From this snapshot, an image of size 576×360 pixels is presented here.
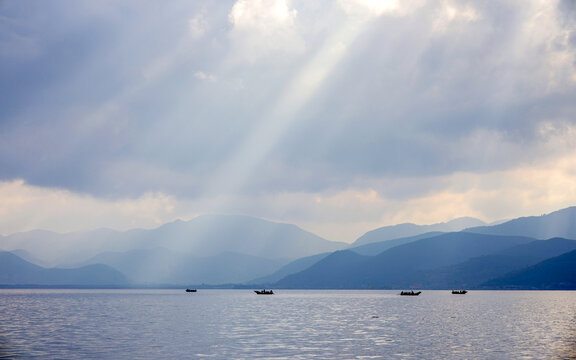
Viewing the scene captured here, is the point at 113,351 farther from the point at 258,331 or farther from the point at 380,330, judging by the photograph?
the point at 380,330

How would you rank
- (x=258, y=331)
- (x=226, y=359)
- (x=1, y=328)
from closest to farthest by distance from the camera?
1. (x=226, y=359)
2. (x=258, y=331)
3. (x=1, y=328)

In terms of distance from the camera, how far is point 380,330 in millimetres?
97375

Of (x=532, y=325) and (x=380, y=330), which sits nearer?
(x=380, y=330)

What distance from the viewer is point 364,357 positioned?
205ft

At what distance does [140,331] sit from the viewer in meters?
95.6

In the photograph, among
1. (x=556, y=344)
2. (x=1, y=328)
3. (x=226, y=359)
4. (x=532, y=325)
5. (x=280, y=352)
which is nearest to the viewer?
(x=226, y=359)

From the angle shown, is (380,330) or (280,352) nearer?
(280,352)

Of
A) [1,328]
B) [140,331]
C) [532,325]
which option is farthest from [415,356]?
[1,328]

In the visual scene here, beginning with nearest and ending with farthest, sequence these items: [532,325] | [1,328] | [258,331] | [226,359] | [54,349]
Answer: [226,359] < [54,349] < [258,331] < [1,328] < [532,325]

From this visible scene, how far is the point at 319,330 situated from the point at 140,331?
101ft

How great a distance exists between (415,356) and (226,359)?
2201cm

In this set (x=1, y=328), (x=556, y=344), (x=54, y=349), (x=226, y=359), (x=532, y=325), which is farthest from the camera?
(x=532, y=325)

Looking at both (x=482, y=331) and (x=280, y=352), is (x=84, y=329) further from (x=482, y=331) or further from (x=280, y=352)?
(x=482, y=331)

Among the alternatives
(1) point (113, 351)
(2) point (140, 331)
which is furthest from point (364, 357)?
(2) point (140, 331)
